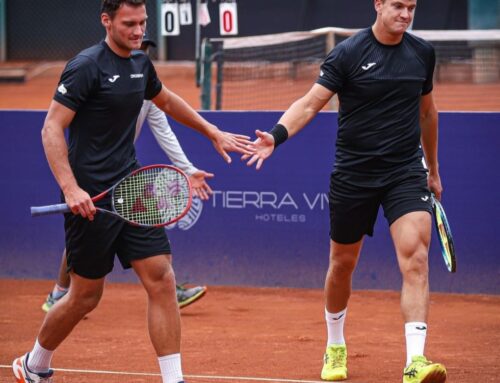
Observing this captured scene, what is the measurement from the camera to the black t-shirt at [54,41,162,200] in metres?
5.32

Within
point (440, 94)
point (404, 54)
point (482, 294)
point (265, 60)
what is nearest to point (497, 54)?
point (440, 94)

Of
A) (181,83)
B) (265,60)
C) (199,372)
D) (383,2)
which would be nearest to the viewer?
(383,2)

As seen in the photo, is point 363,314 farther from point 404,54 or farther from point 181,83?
point 181,83

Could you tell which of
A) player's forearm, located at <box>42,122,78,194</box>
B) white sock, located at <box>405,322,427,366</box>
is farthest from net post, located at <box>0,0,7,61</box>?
white sock, located at <box>405,322,427,366</box>

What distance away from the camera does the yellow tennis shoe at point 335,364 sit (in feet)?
20.5

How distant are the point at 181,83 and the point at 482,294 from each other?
40.5 feet

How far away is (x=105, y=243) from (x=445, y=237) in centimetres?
184

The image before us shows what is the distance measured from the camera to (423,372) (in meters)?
5.21

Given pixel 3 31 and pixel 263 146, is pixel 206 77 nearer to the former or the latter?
pixel 263 146

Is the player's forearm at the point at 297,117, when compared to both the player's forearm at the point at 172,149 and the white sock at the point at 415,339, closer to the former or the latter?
the white sock at the point at 415,339

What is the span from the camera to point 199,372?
6516 millimetres

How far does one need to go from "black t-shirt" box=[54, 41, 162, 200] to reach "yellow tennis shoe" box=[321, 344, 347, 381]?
1686 mm

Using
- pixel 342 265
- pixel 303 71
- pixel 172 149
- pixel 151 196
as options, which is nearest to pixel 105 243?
pixel 151 196

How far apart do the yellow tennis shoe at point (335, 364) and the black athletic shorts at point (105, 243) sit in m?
1.35
